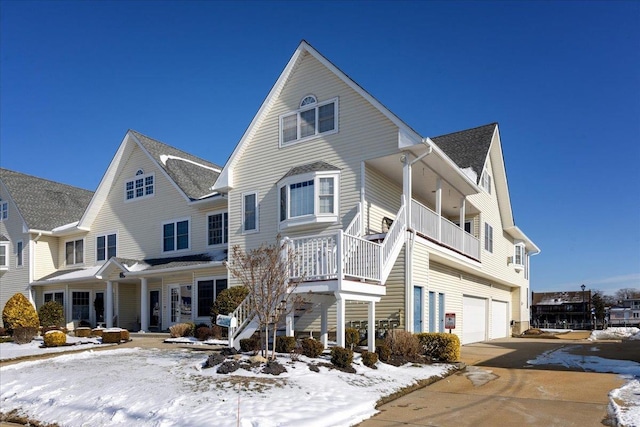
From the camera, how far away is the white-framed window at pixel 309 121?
18797mm

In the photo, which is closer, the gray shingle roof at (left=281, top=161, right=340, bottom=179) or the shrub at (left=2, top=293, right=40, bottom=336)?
the gray shingle roof at (left=281, top=161, right=340, bottom=179)

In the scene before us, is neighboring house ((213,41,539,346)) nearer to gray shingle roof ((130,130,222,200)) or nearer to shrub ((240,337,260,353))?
shrub ((240,337,260,353))

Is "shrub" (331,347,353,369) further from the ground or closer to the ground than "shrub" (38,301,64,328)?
further from the ground

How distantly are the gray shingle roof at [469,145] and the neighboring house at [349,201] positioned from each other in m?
1.92

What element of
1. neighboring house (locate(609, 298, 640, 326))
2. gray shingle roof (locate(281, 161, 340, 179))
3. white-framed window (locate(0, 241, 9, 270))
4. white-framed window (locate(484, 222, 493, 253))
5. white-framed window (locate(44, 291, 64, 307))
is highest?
gray shingle roof (locate(281, 161, 340, 179))

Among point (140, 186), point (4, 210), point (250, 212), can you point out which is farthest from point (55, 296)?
point (250, 212)

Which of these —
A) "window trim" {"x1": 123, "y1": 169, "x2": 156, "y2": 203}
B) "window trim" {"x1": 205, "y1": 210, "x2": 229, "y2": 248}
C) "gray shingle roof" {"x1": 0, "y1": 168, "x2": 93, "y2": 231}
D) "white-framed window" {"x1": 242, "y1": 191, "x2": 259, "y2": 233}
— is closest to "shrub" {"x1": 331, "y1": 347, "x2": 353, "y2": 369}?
"white-framed window" {"x1": 242, "y1": 191, "x2": 259, "y2": 233}

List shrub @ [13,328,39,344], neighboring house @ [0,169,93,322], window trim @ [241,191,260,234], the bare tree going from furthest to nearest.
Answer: neighboring house @ [0,169,93,322]
window trim @ [241,191,260,234]
shrub @ [13,328,39,344]
the bare tree

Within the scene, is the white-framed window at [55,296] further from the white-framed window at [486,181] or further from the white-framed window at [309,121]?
the white-framed window at [486,181]

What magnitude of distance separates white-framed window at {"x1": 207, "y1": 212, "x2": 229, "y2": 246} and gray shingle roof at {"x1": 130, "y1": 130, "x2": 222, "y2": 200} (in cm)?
143

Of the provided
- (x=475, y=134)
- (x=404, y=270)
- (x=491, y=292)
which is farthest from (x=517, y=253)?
(x=404, y=270)

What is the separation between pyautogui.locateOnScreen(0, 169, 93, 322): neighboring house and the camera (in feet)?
100

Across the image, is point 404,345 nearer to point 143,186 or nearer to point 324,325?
point 324,325

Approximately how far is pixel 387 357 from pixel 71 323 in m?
21.3
